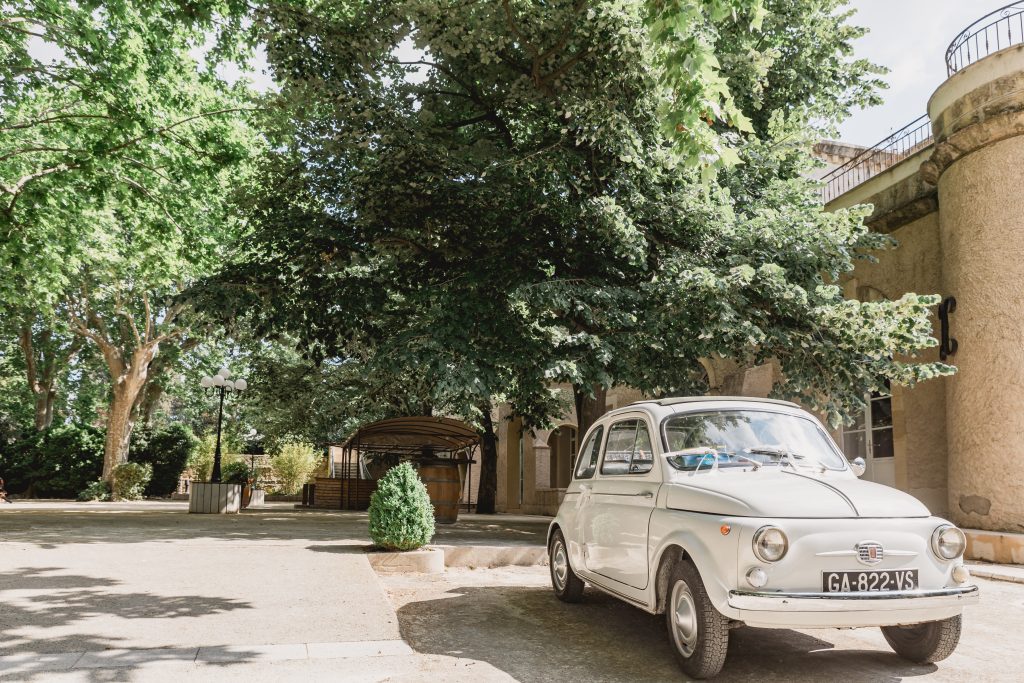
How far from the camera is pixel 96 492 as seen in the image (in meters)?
27.4

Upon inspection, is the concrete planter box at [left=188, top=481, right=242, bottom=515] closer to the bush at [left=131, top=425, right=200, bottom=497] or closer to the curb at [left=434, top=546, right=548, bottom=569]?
the curb at [left=434, top=546, right=548, bottom=569]

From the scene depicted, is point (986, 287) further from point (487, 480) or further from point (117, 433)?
point (117, 433)

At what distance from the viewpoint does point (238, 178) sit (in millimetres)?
17578

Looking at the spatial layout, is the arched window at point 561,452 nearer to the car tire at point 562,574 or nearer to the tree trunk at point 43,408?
the car tire at point 562,574

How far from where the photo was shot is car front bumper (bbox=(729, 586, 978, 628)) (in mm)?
4559

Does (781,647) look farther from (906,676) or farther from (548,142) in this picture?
(548,142)

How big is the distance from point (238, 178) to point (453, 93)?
599 cm

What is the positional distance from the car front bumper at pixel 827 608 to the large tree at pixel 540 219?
7.04m

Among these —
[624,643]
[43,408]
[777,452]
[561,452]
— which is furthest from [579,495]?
[43,408]

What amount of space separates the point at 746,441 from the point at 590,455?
181 centimetres

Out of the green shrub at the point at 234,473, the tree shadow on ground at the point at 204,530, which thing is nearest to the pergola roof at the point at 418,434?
the tree shadow on ground at the point at 204,530

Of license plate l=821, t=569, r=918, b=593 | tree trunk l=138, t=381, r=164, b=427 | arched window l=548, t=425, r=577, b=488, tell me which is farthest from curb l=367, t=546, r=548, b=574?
tree trunk l=138, t=381, r=164, b=427

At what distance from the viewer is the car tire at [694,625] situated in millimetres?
4871

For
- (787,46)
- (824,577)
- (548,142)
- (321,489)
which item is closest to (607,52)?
(548,142)
